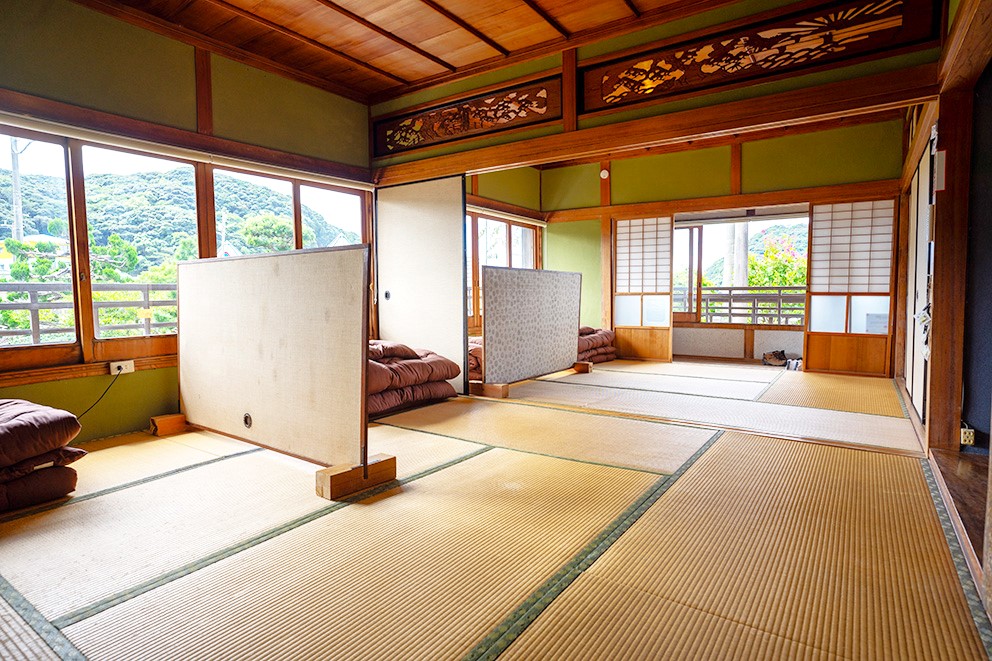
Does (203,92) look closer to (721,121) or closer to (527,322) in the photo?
(527,322)

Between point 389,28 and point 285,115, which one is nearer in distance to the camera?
point 389,28

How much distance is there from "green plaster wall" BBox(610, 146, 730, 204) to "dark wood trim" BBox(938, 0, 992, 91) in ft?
13.2

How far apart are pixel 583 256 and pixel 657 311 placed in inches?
51.9

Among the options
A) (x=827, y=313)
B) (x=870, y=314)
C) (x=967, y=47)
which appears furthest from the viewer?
(x=827, y=313)

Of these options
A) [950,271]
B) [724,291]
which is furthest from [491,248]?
[950,271]

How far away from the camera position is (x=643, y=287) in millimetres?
7492

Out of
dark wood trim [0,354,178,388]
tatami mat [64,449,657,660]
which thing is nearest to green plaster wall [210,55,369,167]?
dark wood trim [0,354,178,388]

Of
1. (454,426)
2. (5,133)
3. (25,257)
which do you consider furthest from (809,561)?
(5,133)

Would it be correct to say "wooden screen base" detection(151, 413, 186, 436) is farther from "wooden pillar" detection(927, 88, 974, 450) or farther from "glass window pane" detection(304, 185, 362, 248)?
"wooden pillar" detection(927, 88, 974, 450)

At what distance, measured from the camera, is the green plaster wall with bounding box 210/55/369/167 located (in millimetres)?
3959

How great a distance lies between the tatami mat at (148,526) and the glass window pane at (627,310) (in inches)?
204

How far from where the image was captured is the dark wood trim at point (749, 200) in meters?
5.74

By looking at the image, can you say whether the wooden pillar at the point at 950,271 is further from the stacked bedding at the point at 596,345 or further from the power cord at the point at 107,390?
the power cord at the point at 107,390

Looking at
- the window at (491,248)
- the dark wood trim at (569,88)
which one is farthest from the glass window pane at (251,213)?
the dark wood trim at (569,88)
